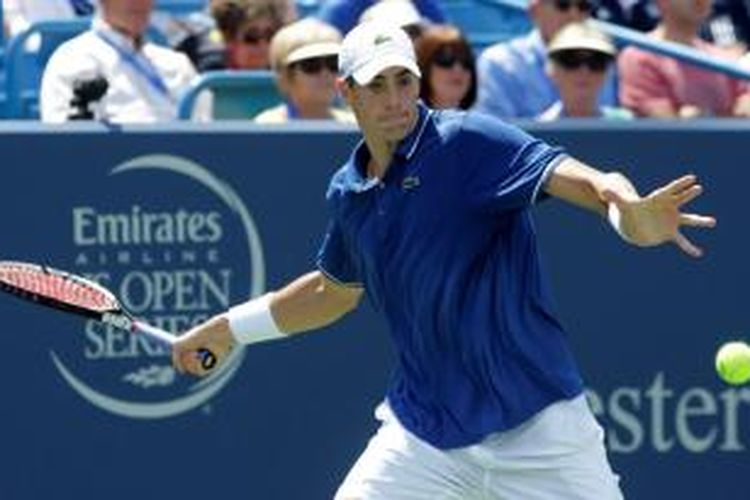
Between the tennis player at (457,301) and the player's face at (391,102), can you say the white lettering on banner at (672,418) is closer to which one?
the tennis player at (457,301)

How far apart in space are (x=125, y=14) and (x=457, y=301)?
335cm

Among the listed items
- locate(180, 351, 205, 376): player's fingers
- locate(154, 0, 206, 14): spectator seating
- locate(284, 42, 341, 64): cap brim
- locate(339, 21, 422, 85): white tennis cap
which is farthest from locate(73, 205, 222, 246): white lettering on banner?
locate(154, 0, 206, 14): spectator seating

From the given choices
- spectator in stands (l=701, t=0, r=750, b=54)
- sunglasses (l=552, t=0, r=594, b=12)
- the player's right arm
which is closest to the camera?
the player's right arm

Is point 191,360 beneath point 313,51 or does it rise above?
beneath

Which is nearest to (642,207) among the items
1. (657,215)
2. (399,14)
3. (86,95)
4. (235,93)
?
(657,215)

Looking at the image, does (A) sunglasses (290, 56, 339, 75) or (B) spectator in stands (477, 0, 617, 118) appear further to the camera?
(B) spectator in stands (477, 0, 617, 118)

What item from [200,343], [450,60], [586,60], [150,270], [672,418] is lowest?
[672,418]

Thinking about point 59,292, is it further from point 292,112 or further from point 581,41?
point 581,41

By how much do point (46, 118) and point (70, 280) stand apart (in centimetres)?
178

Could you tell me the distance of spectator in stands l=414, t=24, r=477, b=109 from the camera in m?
9.65

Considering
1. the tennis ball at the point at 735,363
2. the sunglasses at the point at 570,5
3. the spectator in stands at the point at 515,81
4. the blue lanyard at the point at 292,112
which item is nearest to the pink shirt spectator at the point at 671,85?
the spectator in stands at the point at 515,81

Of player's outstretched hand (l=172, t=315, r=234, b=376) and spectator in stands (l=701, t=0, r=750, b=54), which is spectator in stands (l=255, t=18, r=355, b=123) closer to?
player's outstretched hand (l=172, t=315, r=234, b=376)

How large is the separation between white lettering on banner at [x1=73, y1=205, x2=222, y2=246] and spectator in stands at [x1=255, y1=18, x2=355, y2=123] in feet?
2.09

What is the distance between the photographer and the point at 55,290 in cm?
768
